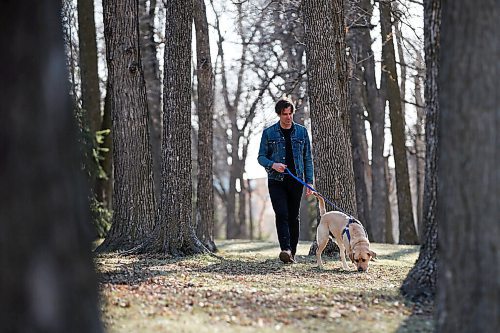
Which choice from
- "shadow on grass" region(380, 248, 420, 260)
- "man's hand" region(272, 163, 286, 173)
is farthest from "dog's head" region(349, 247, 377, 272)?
"shadow on grass" region(380, 248, 420, 260)

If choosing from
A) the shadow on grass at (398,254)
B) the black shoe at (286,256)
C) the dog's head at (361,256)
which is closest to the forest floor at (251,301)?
the dog's head at (361,256)

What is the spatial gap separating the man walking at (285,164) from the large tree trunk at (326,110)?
1.56 m

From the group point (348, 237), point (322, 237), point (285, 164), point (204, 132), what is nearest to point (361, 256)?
point (348, 237)

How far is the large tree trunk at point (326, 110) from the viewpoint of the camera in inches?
499

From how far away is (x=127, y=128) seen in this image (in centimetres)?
1238

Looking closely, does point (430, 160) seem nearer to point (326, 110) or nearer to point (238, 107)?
point (326, 110)

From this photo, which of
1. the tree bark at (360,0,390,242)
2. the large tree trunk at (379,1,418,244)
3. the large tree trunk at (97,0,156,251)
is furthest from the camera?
the tree bark at (360,0,390,242)

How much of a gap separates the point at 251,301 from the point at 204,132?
9.09m

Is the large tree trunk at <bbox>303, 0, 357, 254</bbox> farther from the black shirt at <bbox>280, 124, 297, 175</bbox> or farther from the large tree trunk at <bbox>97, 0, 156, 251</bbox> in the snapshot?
the large tree trunk at <bbox>97, 0, 156, 251</bbox>

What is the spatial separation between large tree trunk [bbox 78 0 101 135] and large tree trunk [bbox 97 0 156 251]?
655cm
